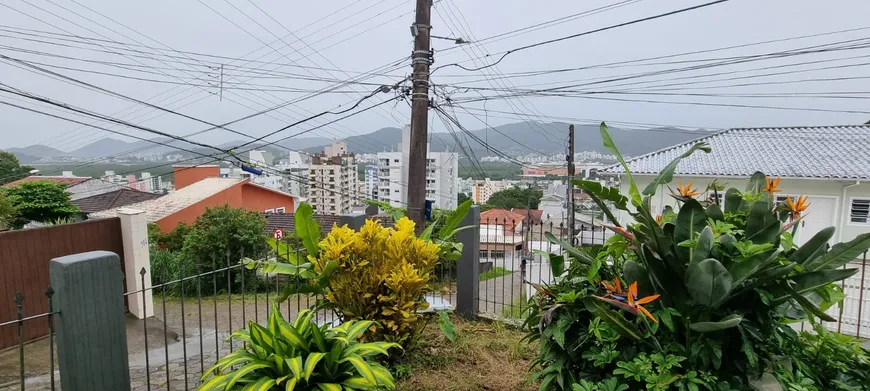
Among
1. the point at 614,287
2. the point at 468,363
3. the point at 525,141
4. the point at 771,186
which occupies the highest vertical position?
the point at 525,141

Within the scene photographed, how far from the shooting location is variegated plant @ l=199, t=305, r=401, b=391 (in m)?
2.22

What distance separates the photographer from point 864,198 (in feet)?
41.1

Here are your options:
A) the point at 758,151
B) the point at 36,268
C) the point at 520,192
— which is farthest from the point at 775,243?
the point at 520,192

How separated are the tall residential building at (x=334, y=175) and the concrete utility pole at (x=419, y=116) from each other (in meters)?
23.2

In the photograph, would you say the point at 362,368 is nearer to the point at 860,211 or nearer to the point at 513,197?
the point at 860,211

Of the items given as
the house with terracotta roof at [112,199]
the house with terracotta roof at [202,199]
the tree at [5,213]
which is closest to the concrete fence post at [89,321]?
the tree at [5,213]

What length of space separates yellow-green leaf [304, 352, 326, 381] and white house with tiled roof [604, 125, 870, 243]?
10.0m

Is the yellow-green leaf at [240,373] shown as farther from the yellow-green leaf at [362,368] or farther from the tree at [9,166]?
the tree at [9,166]

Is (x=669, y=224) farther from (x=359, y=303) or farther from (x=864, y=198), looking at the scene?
(x=864, y=198)

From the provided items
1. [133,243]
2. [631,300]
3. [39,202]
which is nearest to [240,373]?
[631,300]

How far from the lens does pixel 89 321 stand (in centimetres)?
225

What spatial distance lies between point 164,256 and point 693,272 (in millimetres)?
10669

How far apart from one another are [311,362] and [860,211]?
16.9 metres

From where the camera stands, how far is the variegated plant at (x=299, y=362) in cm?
222
